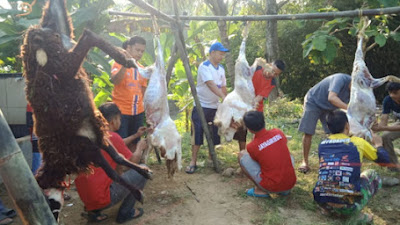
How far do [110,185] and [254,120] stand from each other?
1689mm

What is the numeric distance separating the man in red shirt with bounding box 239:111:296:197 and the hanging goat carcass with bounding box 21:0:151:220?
2.00m

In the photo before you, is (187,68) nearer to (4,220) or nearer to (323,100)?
(323,100)

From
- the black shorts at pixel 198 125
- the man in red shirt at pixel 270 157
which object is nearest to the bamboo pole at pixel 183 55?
the black shorts at pixel 198 125

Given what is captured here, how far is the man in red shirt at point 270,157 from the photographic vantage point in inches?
134

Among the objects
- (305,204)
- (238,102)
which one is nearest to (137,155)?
(238,102)

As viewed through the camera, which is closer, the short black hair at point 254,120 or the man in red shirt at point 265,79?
the short black hair at point 254,120

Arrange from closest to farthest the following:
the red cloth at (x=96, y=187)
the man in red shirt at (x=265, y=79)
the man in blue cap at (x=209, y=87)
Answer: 1. the red cloth at (x=96, y=187)
2. the man in red shirt at (x=265, y=79)
3. the man in blue cap at (x=209, y=87)

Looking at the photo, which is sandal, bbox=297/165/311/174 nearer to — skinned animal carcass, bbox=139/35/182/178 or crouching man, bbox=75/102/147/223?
skinned animal carcass, bbox=139/35/182/178

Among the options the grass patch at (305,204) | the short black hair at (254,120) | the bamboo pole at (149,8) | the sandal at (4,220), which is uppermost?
the bamboo pole at (149,8)

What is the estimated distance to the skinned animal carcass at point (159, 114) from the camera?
2.94 m

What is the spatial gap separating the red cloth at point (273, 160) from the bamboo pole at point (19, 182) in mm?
2414

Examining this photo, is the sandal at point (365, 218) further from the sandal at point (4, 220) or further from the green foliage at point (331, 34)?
the sandal at point (4, 220)

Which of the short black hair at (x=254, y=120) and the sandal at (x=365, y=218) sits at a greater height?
the short black hair at (x=254, y=120)

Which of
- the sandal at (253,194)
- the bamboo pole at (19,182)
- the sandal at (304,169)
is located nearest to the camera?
the bamboo pole at (19,182)
